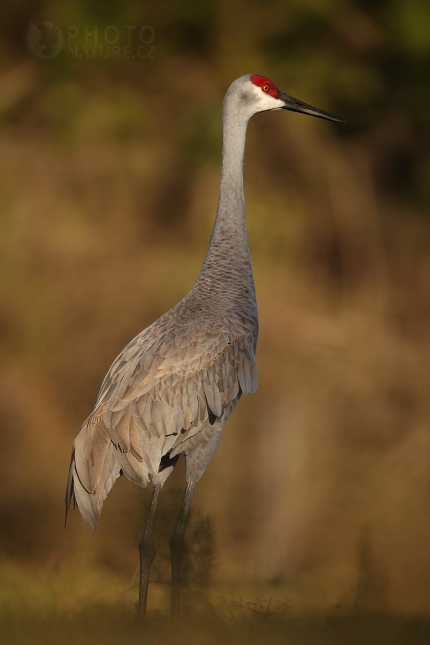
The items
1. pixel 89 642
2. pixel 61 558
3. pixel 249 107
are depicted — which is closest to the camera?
pixel 89 642

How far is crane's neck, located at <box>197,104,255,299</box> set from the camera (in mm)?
3252

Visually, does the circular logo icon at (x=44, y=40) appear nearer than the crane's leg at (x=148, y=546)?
No

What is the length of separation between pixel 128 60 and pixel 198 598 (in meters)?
3.97

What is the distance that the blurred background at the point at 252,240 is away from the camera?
530 centimetres

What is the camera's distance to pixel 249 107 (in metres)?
3.32

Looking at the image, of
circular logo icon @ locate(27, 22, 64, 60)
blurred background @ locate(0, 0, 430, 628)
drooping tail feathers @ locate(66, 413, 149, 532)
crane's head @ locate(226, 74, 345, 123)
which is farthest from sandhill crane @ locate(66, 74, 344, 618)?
circular logo icon @ locate(27, 22, 64, 60)

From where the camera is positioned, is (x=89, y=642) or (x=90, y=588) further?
(x=90, y=588)

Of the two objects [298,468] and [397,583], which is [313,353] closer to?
[298,468]

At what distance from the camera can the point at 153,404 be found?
283cm

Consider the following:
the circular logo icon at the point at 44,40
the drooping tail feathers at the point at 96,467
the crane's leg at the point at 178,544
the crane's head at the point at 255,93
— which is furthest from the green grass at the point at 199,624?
the circular logo icon at the point at 44,40

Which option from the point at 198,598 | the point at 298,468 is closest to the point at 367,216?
the point at 298,468

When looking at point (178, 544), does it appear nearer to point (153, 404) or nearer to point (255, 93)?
point (153, 404)

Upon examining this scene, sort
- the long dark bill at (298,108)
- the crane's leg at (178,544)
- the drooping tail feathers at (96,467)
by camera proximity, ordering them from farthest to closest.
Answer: the long dark bill at (298,108) < the crane's leg at (178,544) < the drooping tail feathers at (96,467)

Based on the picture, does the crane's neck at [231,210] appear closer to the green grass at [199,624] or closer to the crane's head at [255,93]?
the crane's head at [255,93]
